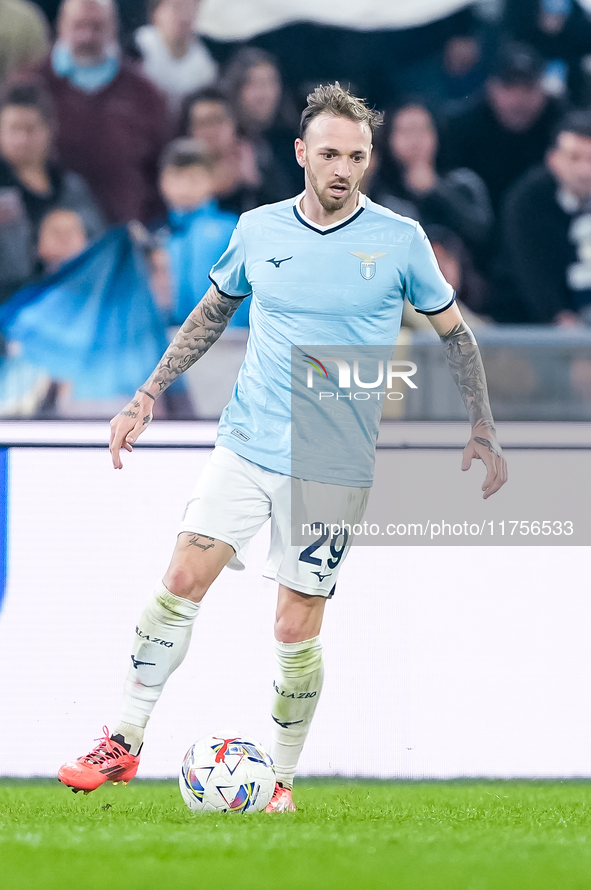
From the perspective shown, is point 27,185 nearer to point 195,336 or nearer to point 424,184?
point 424,184

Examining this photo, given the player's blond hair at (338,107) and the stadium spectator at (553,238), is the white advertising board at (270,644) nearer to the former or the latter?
the stadium spectator at (553,238)

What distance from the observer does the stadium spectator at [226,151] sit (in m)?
5.67

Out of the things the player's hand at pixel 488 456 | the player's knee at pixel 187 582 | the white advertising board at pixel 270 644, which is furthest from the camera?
the white advertising board at pixel 270 644

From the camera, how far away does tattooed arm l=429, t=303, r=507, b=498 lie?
3.56m

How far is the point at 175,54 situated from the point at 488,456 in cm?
321

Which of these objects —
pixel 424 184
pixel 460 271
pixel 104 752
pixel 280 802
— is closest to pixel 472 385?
pixel 280 802

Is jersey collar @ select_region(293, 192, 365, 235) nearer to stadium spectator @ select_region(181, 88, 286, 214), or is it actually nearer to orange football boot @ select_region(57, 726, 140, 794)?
orange football boot @ select_region(57, 726, 140, 794)

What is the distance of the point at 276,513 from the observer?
344 cm

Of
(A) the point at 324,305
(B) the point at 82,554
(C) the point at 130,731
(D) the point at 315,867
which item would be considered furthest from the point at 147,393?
(D) the point at 315,867

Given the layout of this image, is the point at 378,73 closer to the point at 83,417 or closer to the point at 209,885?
the point at 83,417

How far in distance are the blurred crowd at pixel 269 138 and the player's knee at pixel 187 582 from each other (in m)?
2.55

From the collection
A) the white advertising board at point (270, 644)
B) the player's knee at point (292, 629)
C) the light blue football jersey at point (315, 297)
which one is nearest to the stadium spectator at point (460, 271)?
the white advertising board at point (270, 644)

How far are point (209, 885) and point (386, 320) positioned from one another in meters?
1.88

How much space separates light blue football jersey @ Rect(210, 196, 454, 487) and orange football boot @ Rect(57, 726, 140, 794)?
917 millimetres
